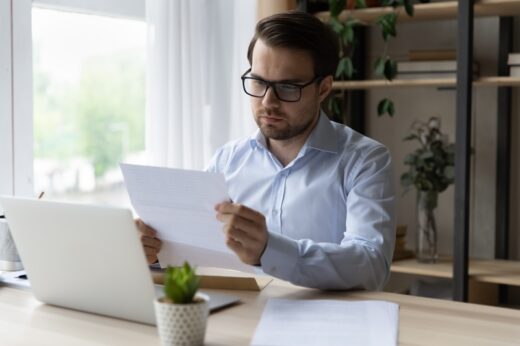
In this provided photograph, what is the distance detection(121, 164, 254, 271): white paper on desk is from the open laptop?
0.35ft

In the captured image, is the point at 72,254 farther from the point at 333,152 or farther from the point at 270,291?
the point at 333,152

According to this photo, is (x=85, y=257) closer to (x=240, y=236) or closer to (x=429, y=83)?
(x=240, y=236)

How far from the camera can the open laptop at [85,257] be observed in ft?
3.98

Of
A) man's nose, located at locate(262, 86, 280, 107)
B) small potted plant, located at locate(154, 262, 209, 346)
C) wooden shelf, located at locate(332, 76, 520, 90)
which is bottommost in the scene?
small potted plant, located at locate(154, 262, 209, 346)

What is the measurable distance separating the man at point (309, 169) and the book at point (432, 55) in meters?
1.14

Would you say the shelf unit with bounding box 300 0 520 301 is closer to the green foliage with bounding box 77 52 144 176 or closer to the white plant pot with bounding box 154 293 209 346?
the green foliage with bounding box 77 52 144 176

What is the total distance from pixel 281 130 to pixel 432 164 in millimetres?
1157

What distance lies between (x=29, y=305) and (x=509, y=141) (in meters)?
2.19

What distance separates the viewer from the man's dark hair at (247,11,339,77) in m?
1.85

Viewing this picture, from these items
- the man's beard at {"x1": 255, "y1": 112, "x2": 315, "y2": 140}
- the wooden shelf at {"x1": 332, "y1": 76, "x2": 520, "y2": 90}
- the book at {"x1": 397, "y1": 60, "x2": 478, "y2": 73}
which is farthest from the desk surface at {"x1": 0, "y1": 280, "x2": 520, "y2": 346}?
the book at {"x1": 397, "y1": 60, "x2": 478, "y2": 73}

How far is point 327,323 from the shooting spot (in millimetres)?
1248

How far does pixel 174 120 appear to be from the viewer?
2852 mm

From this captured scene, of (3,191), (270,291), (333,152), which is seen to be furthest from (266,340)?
(3,191)

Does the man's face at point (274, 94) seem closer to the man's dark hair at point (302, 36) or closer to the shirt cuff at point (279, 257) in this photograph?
the man's dark hair at point (302, 36)
